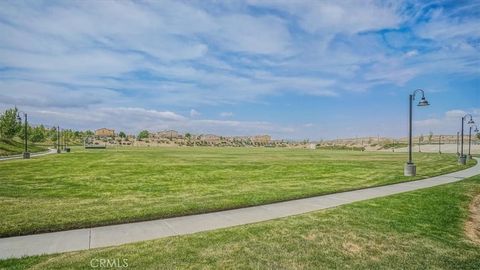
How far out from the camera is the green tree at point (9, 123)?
5953cm

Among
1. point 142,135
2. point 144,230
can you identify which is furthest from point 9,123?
point 142,135

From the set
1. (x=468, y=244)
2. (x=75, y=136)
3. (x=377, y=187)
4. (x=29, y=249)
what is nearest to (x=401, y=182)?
(x=377, y=187)

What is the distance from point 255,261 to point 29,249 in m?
4.45

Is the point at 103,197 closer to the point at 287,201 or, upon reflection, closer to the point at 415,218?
Answer: the point at 287,201

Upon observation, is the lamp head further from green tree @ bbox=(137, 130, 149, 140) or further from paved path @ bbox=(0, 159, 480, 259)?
green tree @ bbox=(137, 130, 149, 140)

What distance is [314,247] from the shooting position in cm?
651

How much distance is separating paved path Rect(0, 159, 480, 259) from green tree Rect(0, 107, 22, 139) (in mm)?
64370

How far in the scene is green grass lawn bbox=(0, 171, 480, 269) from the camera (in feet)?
18.6
